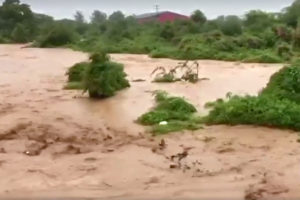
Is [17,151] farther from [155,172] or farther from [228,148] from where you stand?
[228,148]

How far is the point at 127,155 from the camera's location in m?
8.95

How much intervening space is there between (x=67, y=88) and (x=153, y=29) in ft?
69.7

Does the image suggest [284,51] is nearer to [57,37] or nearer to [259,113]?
[259,113]

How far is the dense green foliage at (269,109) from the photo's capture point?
34.9ft

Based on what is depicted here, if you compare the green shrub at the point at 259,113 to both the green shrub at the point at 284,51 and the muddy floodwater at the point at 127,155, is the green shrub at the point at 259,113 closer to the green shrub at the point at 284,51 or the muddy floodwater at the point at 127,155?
the muddy floodwater at the point at 127,155

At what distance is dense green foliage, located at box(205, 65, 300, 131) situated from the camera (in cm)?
1062

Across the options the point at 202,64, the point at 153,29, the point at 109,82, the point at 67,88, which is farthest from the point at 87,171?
the point at 153,29

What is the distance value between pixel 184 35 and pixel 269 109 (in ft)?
77.1

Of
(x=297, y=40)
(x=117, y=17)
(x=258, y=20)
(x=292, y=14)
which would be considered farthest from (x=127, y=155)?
(x=117, y=17)

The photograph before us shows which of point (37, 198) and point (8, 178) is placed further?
point (8, 178)

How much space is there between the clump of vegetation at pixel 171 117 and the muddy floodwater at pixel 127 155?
0.26 meters

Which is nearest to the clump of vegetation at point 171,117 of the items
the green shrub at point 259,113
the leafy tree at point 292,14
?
the green shrub at point 259,113

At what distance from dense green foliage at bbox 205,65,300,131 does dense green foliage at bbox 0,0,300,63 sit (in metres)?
10.7

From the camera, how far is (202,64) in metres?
24.9
